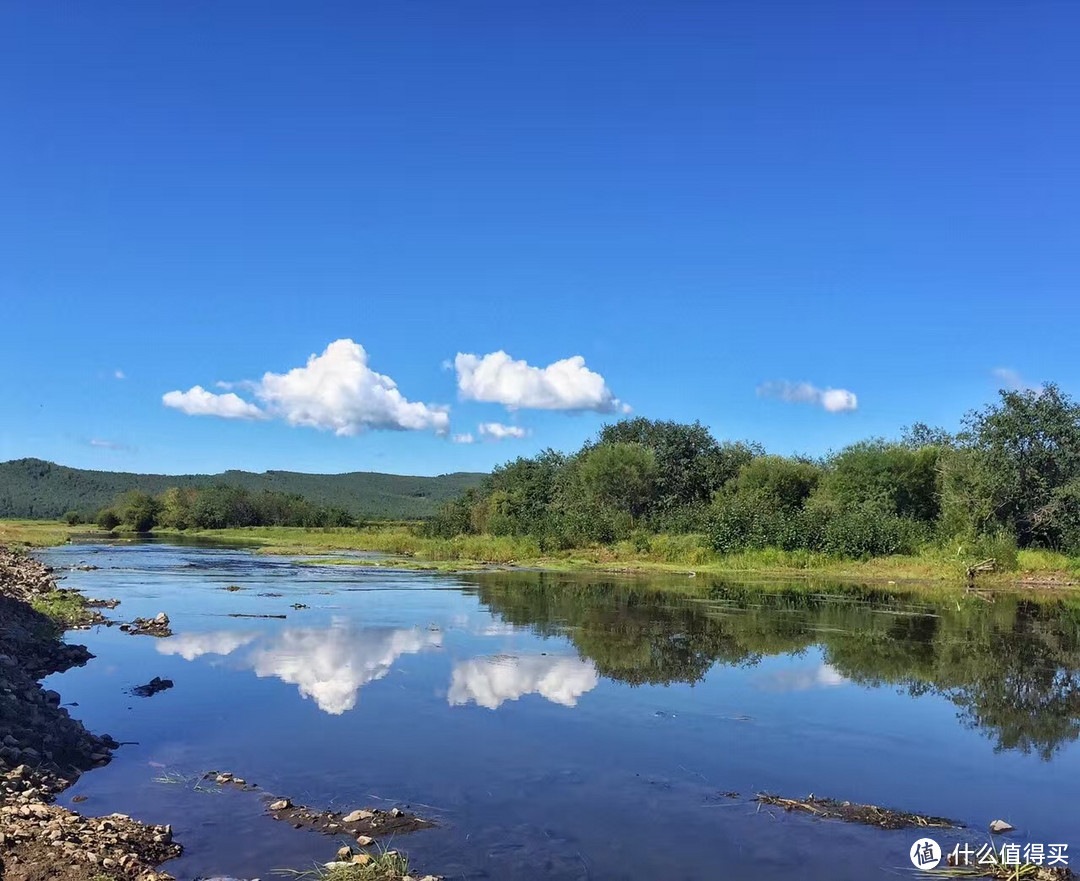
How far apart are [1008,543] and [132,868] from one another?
44342 millimetres

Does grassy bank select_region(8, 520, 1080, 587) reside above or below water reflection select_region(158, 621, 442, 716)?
above

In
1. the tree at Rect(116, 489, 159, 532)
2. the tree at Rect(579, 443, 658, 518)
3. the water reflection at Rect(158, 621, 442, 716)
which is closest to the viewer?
the water reflection at Rect(158, 621, 442, 716)

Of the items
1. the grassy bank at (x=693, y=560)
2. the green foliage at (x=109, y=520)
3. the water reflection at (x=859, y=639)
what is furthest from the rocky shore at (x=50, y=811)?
the green foliage at (x=109, y=520)

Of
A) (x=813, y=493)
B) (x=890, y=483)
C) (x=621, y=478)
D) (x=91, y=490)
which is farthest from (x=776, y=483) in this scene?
(x=91, y=490)

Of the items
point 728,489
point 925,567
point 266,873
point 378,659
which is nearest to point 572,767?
point 266,873

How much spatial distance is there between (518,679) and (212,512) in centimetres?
10866

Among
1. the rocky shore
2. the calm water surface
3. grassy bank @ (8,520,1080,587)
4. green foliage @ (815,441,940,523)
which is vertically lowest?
the calm water surface

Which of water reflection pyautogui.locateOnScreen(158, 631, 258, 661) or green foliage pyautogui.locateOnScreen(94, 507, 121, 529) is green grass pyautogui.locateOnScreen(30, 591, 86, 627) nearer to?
water reflection pyautogui.locateOnScreen(158, 631, 258, 661)

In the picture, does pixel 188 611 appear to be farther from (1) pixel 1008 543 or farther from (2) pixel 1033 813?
(1) pixel 1008 543

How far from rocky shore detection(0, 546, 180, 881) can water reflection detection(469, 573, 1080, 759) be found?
998cm

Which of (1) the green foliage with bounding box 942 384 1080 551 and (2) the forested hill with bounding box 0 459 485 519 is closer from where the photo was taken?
(1) the green foliage with bounding box 942 384 1080 551

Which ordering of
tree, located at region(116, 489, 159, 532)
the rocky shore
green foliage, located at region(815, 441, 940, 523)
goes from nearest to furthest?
1. the rocky shore
2. green foliage, located at region(815, 441, 940, 523)
3. tree, located at region(116, 489, 159, 532)

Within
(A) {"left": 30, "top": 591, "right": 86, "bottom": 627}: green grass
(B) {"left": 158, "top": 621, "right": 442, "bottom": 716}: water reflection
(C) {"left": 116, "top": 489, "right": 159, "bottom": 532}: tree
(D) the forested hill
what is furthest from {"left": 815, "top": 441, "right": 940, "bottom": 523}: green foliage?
(D) the forested hill

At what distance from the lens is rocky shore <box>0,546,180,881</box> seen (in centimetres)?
741
